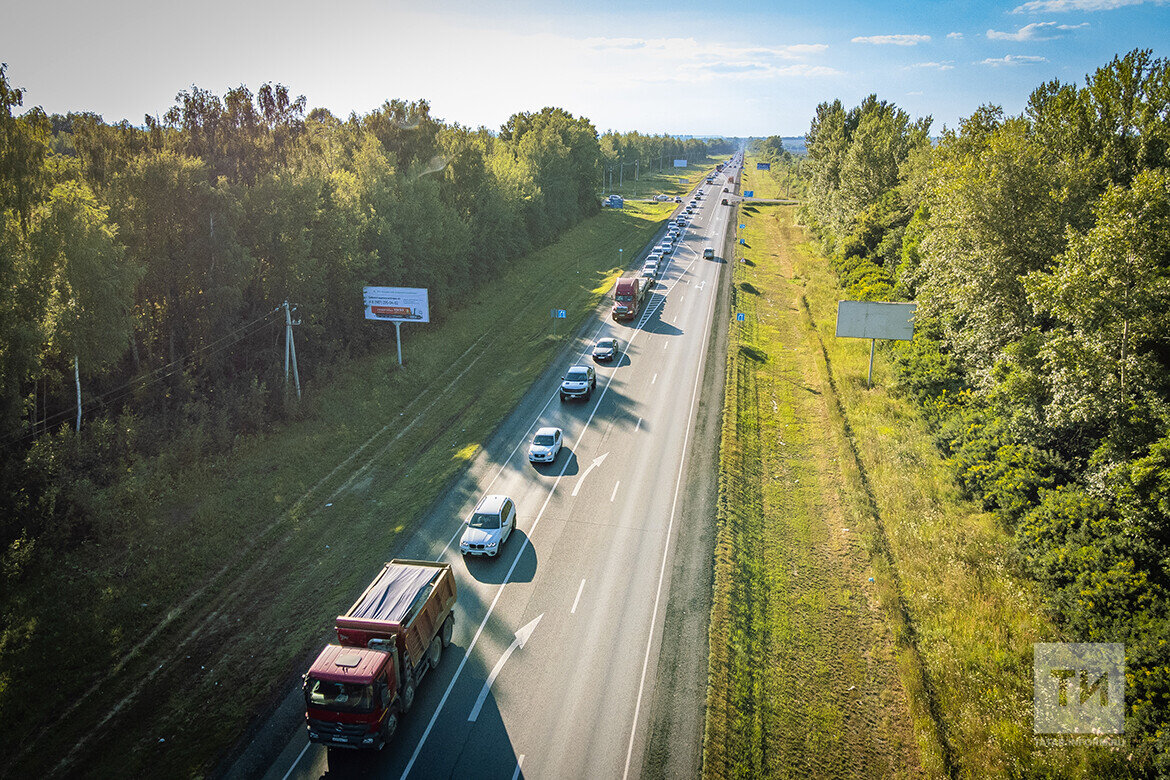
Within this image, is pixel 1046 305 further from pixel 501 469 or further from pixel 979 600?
pixel 501 469

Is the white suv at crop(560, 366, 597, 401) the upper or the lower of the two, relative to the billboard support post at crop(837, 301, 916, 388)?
lower

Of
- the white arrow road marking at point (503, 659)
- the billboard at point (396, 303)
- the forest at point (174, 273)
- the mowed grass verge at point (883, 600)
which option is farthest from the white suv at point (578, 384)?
the white arrow road marking at point (503, 659)

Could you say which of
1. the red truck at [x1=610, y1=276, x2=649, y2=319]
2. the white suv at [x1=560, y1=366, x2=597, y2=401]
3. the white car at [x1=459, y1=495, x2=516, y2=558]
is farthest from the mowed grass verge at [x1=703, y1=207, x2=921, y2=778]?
the red truck at [x1=610, y1=276, x2=649, y2=319]

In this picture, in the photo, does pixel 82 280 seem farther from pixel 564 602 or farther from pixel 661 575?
pixel 661 575

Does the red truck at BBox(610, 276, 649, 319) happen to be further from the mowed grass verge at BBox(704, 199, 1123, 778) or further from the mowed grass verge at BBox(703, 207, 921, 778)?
the mowed grass verge at BBox(703, 207, 921, 778)

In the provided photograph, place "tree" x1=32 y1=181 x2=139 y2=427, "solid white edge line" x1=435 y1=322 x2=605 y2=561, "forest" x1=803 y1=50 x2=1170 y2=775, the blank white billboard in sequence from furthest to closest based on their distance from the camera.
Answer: the blank white billboard, "tree" x1=32 y1=181 x2=139 y2=427, "solid white edge line" x1=435 y1=322 x2=605 y2=561, "forest" x1=803 y1=50 x2=1170 y2=775

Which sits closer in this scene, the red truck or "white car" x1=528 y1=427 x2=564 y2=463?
"white car" x1=528 y1=427 x2=564 y2=463

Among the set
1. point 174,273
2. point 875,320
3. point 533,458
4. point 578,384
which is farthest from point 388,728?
point 875,320
